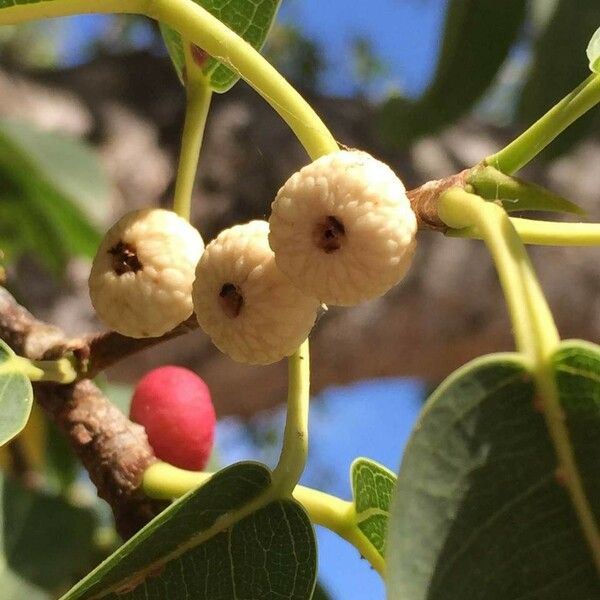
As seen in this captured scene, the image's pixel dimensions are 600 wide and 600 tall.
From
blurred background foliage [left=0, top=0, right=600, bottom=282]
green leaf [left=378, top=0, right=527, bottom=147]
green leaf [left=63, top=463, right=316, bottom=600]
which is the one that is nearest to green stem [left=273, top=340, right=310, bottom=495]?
green leaf [left=63, top=463, right=316, bottom=600]

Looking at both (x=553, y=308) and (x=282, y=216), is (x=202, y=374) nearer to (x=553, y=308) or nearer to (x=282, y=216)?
(x=553, y=308)

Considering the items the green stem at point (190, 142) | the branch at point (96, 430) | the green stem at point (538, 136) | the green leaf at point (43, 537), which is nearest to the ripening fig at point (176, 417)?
the branch at point (96, 430)

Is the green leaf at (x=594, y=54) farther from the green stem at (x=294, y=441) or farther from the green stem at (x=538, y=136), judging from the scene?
the green stem at (x=294, y=441)

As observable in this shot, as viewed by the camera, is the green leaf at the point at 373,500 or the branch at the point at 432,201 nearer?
the branch at the point at 432,201

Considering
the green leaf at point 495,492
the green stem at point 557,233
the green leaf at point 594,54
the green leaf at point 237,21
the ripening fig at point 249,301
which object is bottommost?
the green leaf at point 495,492

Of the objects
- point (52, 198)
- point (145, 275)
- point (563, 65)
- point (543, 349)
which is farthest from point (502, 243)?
point (563, 65)

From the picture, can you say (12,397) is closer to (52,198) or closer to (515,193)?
(515,193)

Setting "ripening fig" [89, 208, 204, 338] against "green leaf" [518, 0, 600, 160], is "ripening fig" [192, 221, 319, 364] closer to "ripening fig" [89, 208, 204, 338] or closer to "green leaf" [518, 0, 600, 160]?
"ripening fig" [89, 208, 204, 338]
